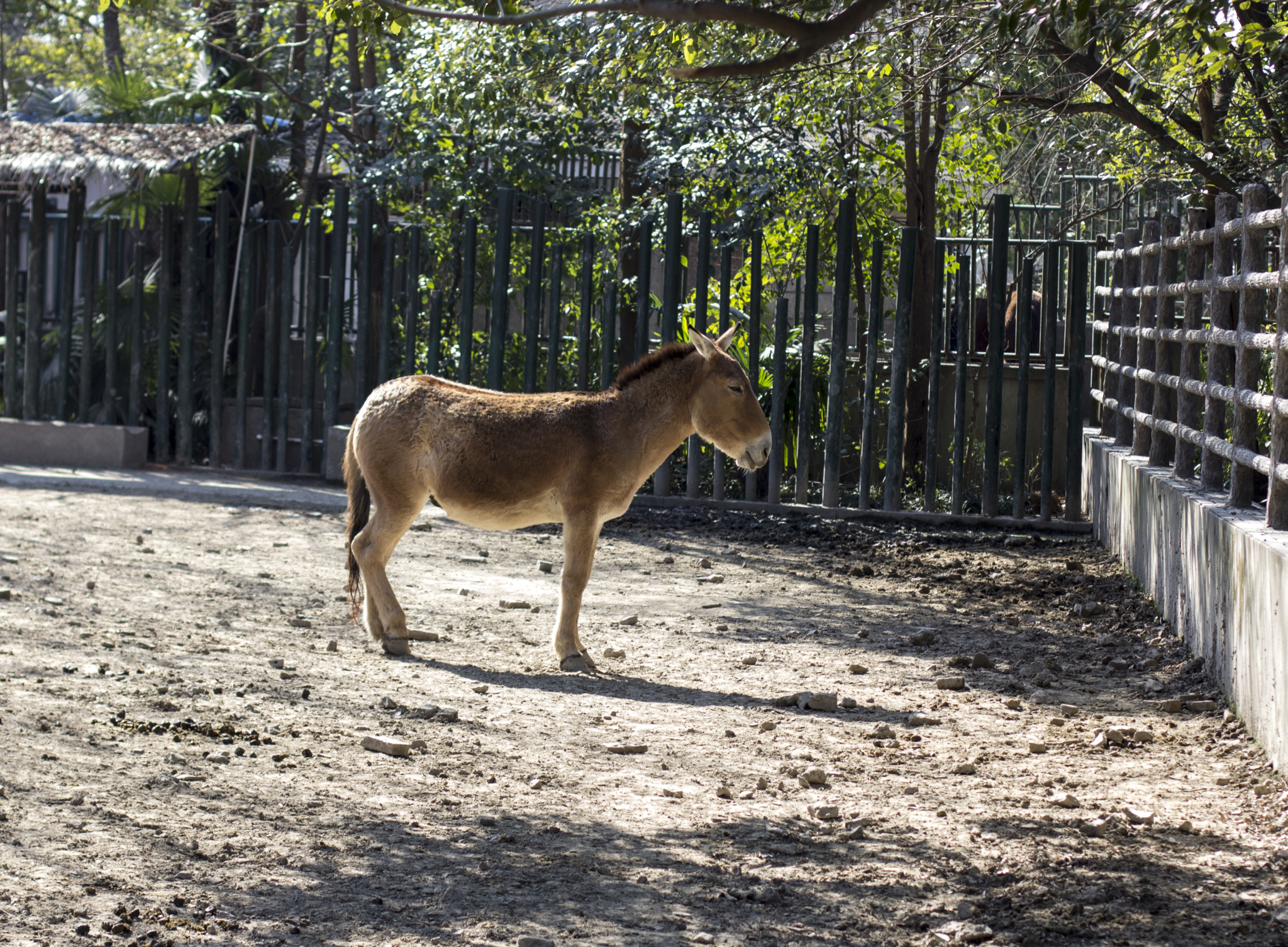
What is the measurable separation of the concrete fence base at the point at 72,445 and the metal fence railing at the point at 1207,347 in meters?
9.65

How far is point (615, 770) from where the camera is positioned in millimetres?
5133

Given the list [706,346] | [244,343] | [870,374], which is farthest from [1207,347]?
[244,343]

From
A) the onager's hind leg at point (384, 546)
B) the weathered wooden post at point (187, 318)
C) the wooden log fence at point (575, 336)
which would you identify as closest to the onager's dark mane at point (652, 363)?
the onager's hind leg at point (384, 546)

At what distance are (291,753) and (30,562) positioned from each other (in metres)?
4.55

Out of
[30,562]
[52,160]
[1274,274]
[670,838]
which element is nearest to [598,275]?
[52,160]

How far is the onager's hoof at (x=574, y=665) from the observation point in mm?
6629

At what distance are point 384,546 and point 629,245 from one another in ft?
21.8

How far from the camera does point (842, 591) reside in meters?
8.99

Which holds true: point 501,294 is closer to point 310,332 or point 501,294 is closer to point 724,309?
Result: point 724,309

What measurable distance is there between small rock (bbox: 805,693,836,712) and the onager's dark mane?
6.72 feet

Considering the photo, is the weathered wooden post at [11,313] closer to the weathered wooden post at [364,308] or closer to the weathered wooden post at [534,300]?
the weathered wooden post at [364,308]

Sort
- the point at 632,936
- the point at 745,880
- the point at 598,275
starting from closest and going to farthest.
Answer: the point at 632,936 < the point at 745,880 < the point at 598,275

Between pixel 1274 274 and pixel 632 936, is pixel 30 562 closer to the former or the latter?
pixel 632 936

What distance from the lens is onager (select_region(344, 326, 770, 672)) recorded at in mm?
6805
